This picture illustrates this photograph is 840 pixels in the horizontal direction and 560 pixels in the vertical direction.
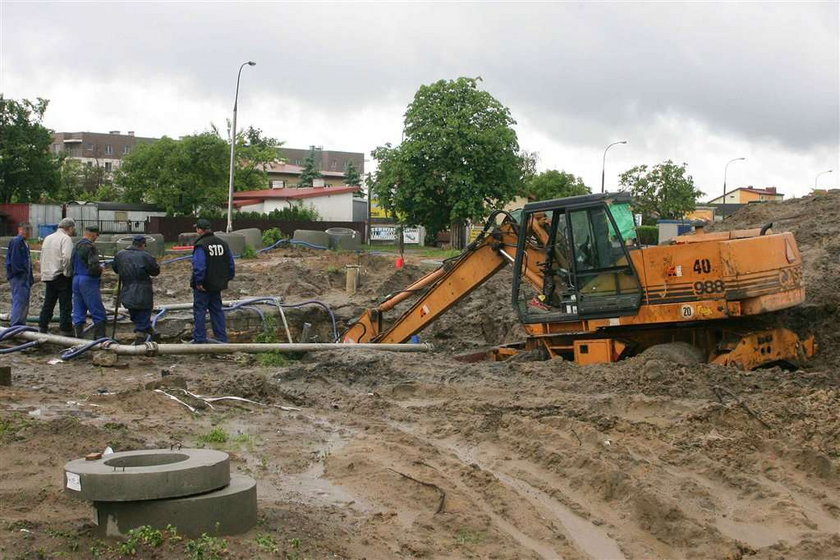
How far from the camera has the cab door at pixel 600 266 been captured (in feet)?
38.7

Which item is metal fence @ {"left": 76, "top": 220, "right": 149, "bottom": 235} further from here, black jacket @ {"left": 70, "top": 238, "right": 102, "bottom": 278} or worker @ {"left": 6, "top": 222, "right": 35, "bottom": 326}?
black jacket @ {"left": 70, "top": 238, "right": 102, "bottom": 278}

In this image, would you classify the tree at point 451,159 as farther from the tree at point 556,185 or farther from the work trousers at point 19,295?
the work trousers at point 19,295

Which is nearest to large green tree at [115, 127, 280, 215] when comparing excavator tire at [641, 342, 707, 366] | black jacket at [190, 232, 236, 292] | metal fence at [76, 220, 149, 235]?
metal fence at [76, 220, 149, 235]

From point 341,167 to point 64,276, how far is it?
465 ft

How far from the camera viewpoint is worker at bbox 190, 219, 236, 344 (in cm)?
1296

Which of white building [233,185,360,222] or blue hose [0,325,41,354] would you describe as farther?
white building [233,185,360,222]

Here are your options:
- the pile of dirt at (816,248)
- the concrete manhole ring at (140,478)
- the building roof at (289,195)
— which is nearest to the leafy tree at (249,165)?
the building roof at (289,195)

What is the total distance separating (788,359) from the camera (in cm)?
1217

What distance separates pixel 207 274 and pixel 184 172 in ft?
155

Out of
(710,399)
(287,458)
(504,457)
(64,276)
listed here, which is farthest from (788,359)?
(64,276)

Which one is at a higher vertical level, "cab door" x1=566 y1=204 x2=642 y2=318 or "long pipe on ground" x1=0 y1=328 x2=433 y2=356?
"cab door" x1=566 y1=204 x2=642 y2=318

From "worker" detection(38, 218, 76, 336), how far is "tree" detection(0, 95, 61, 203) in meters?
44.8

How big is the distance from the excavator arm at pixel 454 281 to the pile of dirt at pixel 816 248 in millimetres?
4100

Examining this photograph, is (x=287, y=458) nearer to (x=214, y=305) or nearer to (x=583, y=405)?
(x=583, y=405)
